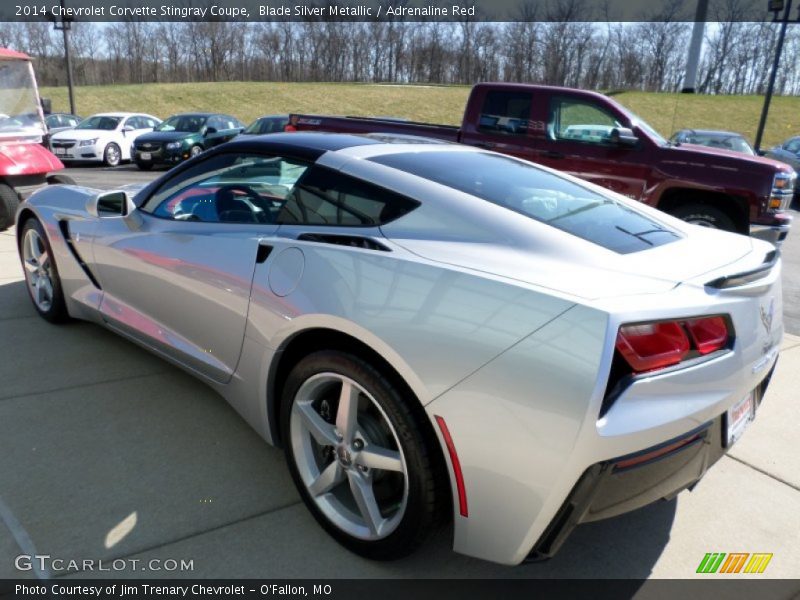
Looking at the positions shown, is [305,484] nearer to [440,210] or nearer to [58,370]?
[440,210]

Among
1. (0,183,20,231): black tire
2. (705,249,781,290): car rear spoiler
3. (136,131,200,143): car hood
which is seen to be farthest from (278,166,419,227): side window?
(136,131,200,143): car hood

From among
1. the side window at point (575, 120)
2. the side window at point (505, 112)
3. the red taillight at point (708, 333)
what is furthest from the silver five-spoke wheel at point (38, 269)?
the side window at point (575, 120)

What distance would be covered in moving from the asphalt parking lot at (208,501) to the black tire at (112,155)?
1624cm

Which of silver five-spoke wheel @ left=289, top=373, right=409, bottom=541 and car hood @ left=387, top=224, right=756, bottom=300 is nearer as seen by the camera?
car hood @ left=387, top=224, right=756, bottom=300

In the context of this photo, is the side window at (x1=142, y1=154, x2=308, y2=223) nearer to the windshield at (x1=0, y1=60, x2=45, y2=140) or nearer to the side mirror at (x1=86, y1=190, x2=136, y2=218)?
the side mirror at (x1=86, y1=190, x2=136, y2=218)

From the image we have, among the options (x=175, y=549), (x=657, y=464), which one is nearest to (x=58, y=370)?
(x=175, y=549)

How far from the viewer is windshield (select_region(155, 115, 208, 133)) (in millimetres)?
18141

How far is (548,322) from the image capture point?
1717mm

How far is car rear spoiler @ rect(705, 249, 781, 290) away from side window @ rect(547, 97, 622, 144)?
5.19 meters

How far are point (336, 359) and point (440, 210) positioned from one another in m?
0.64

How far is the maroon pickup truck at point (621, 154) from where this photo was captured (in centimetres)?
654

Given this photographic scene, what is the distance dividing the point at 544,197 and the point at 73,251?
2.91m

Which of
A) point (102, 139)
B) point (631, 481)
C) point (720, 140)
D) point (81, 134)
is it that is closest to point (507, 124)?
point (631, 481)

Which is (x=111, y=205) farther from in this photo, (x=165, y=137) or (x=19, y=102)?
(x=165, y=137)
